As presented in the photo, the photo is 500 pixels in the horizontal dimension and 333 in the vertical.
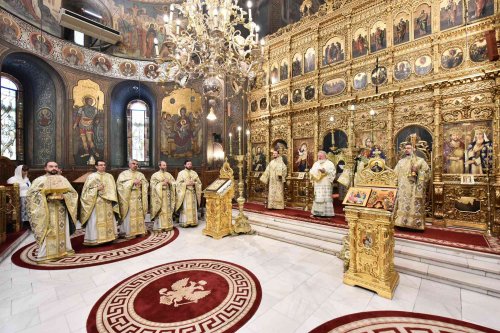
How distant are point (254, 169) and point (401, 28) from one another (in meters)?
8.19

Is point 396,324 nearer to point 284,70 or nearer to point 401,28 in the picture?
point 401,28

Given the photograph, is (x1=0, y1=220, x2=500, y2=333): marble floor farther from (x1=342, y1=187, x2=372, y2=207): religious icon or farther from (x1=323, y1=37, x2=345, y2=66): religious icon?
(x1=323, y1=37, x2=345, y2=66): religious icon

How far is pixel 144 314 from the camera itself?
3.07 m

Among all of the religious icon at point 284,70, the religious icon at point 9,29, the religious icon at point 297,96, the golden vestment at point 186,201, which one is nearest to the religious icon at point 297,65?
the religious icon at point 284,70

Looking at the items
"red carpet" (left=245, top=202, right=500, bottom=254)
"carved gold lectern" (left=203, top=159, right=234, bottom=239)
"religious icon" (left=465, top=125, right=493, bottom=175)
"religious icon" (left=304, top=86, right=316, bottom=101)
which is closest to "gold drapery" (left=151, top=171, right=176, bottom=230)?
"carved gold lectern" (left=203, top=159, right=234, bottom=239)

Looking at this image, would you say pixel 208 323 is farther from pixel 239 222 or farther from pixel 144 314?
pixel 239 222

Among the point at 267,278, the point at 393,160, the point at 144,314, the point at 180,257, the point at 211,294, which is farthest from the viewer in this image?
the point at 393,160

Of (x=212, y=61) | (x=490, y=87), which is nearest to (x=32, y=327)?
(x=212, y=61)

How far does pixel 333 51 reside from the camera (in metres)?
9.67

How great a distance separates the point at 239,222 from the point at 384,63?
7750 mm

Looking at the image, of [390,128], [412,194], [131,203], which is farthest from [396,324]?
[390,128]

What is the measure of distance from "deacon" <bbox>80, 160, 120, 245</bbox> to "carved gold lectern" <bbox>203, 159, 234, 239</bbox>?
8.17 ft

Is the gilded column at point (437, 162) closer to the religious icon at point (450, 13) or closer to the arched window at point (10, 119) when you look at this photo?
the religious icon at point (450, 13)

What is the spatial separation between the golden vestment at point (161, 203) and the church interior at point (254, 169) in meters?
0.05
